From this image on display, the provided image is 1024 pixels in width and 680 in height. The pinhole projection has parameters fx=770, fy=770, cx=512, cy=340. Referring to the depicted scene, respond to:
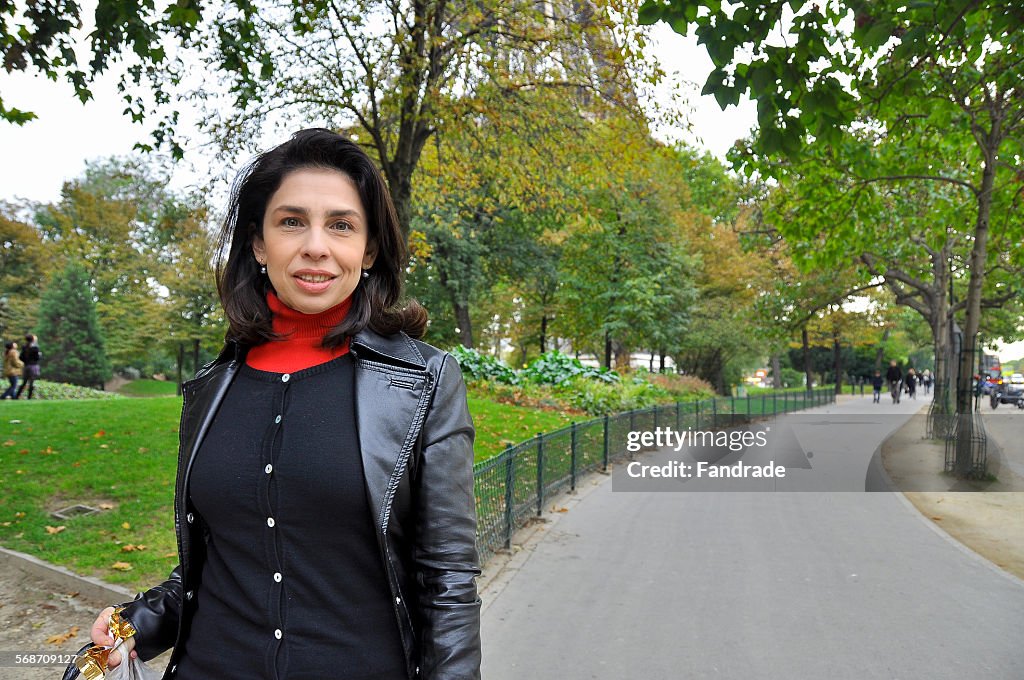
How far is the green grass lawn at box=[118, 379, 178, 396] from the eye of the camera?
48.3 m

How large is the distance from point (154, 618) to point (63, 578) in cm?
483

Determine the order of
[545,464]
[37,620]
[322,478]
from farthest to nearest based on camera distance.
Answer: [545,464], [37,620], [322,478]

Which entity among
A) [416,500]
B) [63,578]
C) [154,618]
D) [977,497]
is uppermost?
[416,500]

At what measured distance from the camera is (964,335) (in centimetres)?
1241

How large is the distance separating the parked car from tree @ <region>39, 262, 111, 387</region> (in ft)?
151

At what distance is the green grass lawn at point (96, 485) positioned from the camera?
6273mm

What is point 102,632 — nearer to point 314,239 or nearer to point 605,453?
point 314,239

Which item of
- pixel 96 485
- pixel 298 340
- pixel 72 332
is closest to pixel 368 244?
pixel 298 340

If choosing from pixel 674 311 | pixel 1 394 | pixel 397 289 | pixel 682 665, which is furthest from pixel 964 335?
pixel 1 394

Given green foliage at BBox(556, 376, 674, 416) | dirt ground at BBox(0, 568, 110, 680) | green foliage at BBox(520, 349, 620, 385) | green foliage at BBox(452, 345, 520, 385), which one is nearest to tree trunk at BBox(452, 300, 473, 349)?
green foliage at BBox(520, 349, 620, 385)

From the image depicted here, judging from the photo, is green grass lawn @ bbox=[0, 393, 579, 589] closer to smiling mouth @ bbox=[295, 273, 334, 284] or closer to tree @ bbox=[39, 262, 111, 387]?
smiling mouth @ bbox=[295, 273, 334, 284]

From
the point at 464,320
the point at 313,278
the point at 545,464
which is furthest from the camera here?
the point at 464,320

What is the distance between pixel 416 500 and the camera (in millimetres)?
1699

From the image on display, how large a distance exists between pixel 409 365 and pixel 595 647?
402 centimetres
